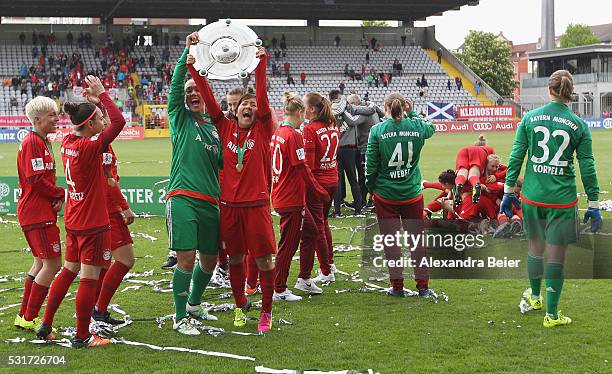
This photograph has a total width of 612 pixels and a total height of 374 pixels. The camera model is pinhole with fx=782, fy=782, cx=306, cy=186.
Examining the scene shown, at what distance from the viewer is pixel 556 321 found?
6.18 meters

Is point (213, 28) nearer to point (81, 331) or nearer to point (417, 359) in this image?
point (81, 331)

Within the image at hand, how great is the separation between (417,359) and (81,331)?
8.06 ft

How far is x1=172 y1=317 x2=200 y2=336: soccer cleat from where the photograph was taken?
6086 mm

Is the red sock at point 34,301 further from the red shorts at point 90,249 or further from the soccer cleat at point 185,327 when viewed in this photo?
the soccer cleat at point 185,327

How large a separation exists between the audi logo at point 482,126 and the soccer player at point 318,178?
35.6 meters

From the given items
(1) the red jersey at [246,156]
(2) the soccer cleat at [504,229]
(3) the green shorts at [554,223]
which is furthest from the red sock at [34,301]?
(2) the soccer cleat at [504,229]

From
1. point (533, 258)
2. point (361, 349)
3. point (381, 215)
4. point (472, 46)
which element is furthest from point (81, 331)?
point (472, 46)

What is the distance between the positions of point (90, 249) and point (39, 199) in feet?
2.47

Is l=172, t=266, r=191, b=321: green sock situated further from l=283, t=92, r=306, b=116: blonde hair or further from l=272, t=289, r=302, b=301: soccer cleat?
l=283, t=92, r=306, b=116: blonde hair

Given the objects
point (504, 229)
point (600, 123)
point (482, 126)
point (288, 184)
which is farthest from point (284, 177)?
point (600, 123)

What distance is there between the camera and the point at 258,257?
20.1 ft

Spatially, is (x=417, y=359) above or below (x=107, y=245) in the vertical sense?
below

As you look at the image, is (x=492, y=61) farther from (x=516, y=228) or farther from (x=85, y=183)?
(x=85, y=183)

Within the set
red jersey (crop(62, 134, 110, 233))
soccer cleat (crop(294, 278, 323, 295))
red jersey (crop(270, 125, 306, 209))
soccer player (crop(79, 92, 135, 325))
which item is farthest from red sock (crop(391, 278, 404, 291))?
red jersey (crop(62, 134, 110, 233))
